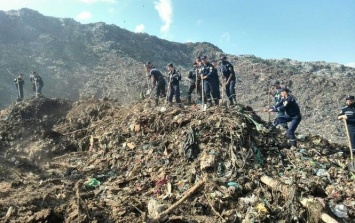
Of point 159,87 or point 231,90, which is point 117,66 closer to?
point 159,87

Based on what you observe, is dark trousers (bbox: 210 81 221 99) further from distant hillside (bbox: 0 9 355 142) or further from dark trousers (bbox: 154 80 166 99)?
distant hillside (bbox: 0 9 355 142)

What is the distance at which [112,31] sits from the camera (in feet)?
113

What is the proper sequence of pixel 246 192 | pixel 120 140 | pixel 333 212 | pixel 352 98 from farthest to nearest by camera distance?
pixel 120 140
pixel 352 98
pixel 246 192
pixel 333 212

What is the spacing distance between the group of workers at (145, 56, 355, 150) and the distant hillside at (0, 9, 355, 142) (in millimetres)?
6344

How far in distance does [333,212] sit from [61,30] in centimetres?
3121

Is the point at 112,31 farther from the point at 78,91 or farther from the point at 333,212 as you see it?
the point at 333,212

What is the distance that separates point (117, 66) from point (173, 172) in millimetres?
21791

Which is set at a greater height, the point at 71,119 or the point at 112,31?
the point at 112,31

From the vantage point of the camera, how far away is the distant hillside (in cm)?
2142

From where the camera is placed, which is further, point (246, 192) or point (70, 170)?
point (70, 170)

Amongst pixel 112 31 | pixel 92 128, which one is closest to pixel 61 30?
pixel 112 31

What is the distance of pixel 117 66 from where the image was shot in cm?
2777

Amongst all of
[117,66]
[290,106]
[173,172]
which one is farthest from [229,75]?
[117,66]

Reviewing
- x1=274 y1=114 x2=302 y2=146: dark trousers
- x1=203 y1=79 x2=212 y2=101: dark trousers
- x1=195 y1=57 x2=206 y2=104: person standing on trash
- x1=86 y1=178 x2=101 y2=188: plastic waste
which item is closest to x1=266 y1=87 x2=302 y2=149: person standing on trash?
x1=274 y1=114 x2=302 y2=146: dark trousers
